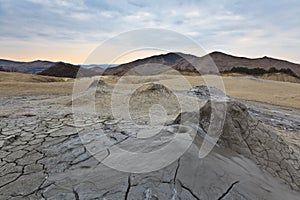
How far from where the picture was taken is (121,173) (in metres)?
2.01

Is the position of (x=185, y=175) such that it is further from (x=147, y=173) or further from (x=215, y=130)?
(x=215, y=130)

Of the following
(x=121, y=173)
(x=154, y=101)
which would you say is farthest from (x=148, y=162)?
(x=154, y=101)

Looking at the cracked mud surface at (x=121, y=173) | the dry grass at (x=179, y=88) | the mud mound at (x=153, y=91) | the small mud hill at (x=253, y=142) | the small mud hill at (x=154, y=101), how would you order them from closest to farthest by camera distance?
the cracked mud surface at (x=121, y=173), the small mud hill at (x=253, y=142), the small mud hill at (x=154, y=101), the mud mound at (x=153, y=91), the dry grass at (x=179, y=88)

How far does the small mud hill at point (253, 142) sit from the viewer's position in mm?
2807

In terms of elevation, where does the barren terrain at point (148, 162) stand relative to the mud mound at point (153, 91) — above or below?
below

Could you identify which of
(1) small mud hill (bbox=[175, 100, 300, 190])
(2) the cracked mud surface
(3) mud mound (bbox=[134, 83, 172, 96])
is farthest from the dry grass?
(2) the cracked mud surface

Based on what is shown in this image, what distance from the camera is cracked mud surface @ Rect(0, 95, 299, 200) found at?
6.14 ft

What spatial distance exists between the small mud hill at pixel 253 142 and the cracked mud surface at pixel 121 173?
16 millimetres

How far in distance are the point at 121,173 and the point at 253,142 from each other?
185 centimetres

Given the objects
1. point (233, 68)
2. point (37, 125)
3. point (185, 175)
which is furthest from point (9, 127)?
point (233, 68)

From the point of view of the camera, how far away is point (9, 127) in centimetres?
398

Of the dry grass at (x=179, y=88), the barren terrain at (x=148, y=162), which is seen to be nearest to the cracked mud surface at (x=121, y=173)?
the barren terrain at (x=148, y=162)

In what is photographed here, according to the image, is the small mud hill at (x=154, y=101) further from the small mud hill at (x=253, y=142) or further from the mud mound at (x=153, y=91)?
the small mud hill at (x=253, y=142)

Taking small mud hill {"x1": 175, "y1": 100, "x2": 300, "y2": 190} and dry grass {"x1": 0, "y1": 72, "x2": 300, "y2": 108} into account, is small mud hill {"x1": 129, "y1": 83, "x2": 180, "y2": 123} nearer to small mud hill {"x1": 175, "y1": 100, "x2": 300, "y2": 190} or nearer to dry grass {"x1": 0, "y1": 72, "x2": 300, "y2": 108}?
small mud hill {"x1": 175, "y1": 100, "x2": 300, "y2": 190}
